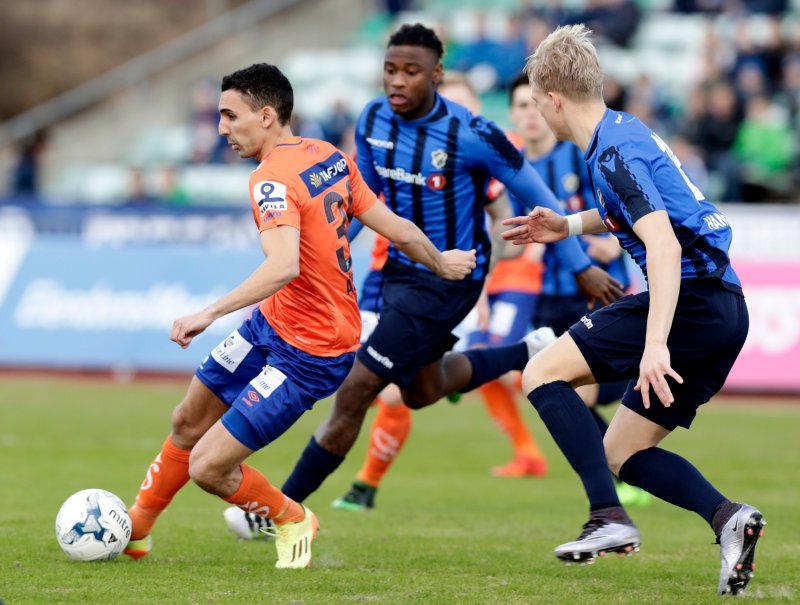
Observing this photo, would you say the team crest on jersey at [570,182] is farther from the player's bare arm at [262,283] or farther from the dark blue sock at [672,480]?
the player's bare arm at [262,283]

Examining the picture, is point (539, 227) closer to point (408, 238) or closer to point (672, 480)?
point (408, 238)

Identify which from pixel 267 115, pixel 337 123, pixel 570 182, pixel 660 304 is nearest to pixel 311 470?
pixel 267 115

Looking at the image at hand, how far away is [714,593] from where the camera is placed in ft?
18.2

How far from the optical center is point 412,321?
7137mm

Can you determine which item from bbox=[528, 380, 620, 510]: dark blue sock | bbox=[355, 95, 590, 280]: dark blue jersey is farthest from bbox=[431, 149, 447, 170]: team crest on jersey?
bbox=[528, 380, 620, 510]: dark blue sock

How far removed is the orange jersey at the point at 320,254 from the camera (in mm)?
5773

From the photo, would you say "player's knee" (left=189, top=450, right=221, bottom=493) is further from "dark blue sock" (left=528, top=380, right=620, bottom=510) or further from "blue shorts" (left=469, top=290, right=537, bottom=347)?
"blue shorts" (left=469, top=290, right=537, bottom=347)

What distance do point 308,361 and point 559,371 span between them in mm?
1128

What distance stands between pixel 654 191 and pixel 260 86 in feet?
5.86

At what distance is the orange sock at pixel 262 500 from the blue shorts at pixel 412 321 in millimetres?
1155

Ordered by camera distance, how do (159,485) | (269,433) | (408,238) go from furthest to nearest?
(159,485), (408,238), (269,433)

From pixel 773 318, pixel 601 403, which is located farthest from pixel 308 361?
pixel 773 318

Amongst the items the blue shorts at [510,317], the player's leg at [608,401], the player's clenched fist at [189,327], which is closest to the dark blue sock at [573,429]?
the player's clenched fist at [189,327]

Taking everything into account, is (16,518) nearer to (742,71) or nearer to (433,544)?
(433,544)
